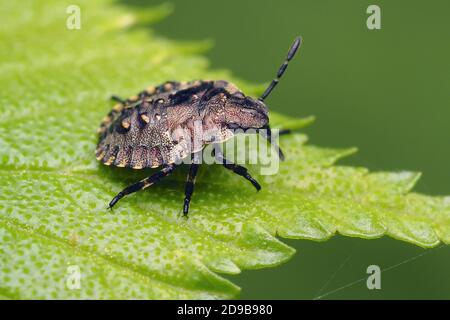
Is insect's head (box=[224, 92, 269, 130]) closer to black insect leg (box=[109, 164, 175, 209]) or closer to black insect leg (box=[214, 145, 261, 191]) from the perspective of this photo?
black insect leg (box=[214, 145, 261, 191])

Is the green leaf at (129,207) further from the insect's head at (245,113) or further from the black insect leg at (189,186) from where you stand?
the insect's head at (245,113)

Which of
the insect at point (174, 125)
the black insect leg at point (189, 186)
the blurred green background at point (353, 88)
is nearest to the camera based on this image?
the black insect leg at point (189, 186)

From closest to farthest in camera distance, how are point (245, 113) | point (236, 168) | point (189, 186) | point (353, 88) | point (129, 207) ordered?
point (129, 207), point (189, 186), point (236, 168), point (245, 113), point (353, 88)

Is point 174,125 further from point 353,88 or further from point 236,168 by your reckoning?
point 353,88

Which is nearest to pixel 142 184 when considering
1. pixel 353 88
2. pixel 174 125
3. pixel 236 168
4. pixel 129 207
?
pixel 129 207

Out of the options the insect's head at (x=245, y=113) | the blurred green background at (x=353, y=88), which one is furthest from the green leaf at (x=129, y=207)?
the blurred green background at (x=353, y=88)

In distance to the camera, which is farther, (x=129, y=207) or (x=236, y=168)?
(x=236, y=168)

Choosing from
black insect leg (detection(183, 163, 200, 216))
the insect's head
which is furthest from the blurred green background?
black insect leg (detection(183, 163, 200, 216))
